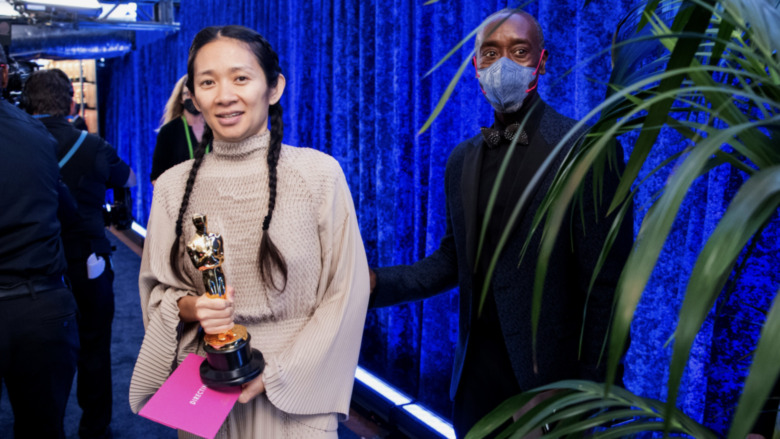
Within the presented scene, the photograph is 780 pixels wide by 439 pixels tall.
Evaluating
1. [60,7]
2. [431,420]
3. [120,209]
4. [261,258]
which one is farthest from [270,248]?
[60,7]

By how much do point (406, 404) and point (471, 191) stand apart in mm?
1621

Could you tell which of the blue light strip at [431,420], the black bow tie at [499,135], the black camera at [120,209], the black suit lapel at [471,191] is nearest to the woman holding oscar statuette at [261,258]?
the black suit lapel at [471,191]

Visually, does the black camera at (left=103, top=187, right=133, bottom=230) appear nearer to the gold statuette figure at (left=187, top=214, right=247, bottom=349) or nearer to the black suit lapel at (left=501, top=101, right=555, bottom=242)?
the gold statuette figure at (left=187, top=214, right=247, bottom=349)

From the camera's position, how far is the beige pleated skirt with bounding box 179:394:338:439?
3.79ft

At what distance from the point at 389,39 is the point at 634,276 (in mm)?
2504

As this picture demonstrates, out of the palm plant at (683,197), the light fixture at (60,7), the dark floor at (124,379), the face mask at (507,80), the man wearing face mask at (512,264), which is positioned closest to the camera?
the palm plant at (683,197)

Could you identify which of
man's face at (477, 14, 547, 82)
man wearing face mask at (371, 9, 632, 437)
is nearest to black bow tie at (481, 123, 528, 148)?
man wearing face mask at (371, 9, 632, 437)

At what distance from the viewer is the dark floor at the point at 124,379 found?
108 inches

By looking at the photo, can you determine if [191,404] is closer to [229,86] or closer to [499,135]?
[229,86]

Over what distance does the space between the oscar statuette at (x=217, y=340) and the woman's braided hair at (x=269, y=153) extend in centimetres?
11

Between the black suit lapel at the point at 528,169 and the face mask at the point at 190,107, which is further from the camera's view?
the face mask at the point at 190,107

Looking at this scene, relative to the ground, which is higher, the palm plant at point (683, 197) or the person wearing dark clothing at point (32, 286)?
the palm plant at point (683, 197)

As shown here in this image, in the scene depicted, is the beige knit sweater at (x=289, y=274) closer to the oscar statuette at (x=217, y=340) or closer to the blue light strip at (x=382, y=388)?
the oscar statuette at (x=217, y=340)

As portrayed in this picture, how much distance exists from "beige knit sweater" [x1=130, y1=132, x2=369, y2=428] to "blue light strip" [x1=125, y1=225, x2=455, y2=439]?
141 cm
